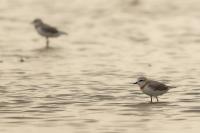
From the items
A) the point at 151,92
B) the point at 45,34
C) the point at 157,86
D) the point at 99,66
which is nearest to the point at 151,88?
the point at 151,92

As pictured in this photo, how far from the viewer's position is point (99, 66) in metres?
24.8

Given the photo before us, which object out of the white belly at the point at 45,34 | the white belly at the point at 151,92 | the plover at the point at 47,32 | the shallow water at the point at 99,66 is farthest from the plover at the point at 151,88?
the white belly at the point at 45,34

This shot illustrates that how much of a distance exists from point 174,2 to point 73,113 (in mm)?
24993

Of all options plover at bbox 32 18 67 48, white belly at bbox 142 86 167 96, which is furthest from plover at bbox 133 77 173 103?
plover at bbox 32 18 67 48

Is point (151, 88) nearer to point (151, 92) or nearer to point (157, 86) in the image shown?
point (151, 92)

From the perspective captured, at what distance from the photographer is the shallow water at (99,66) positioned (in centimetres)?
1655

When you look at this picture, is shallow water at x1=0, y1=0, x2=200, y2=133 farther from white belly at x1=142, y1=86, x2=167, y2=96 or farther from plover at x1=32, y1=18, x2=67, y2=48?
plover at x1=32, y1=18, x2=67, y2=48

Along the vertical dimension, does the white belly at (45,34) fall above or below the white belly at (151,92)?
above

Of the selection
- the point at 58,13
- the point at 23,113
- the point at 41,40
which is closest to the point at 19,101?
the point at 23,113

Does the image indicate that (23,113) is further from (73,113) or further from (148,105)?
(148,105)

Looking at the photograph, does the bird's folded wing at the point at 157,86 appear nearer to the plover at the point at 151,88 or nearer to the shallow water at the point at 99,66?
the plover at the point at 151,88

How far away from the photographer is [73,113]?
17250 millimetres

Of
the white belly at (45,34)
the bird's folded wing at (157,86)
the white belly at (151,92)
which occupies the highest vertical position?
the white belly at (45,34)

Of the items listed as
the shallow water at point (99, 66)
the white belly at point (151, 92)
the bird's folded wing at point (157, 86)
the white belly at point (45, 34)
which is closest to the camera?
the shallow water at point (99, 66)
